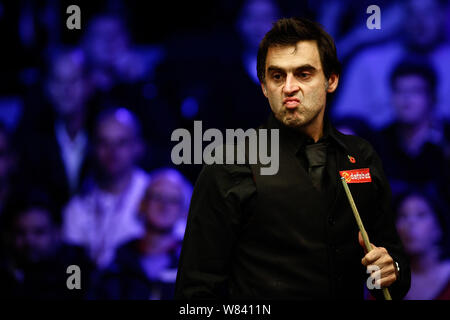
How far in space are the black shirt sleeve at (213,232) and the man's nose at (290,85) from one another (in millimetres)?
306

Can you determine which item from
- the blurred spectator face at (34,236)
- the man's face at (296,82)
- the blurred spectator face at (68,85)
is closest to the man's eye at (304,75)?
the man's face at (296,82)

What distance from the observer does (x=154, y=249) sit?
4301 mm

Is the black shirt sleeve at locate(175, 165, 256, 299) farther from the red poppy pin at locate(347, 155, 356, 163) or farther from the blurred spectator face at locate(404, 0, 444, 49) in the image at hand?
the blurred spectator face at locate(404, 0, 444, 49)

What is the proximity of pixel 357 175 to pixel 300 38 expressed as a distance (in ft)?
1.77

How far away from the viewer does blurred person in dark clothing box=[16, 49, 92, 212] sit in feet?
14.7

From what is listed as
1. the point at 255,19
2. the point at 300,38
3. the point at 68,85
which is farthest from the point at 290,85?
the point at 68,85

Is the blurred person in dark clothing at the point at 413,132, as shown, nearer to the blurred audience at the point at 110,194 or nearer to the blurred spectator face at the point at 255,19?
the blurred spectator face at the point at 255,19

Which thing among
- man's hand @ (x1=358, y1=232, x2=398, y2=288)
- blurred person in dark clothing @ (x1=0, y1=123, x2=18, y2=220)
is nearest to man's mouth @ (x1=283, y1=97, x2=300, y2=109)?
man's hand @ (x1=358, y1=232, x2=398, y2=288)

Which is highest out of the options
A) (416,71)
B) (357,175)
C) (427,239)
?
(416,71)

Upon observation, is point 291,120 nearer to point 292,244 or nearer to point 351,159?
point 351,159

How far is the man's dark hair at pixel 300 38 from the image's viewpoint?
1855 millimetres

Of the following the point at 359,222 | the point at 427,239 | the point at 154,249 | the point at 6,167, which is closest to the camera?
the point at 359,222

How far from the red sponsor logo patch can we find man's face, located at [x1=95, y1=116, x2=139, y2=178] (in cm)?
279

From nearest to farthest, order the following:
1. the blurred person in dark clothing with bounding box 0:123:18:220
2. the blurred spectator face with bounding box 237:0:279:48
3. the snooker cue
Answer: the snooker cue → the blurred spectator face with bounding box 237:0:279:48 → the blurred person in dark clothing with bounding box 0:123:18:220
